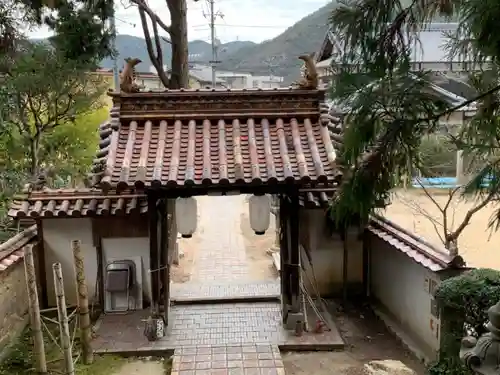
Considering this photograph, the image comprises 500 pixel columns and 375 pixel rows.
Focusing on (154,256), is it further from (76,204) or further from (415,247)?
(415,247)

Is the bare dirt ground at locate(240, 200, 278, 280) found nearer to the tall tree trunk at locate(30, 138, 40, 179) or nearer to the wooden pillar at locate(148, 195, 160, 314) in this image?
the wooden pillar at locate(148, 195, 160, 314)

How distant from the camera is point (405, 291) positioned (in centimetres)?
806

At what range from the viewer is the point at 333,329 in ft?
27.1

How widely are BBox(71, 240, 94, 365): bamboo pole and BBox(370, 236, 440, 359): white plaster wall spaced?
4.73 meters

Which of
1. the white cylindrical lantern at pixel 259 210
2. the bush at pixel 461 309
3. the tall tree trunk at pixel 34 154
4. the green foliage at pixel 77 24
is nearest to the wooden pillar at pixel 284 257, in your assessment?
the white cylindrical lantern at pixel 259 210

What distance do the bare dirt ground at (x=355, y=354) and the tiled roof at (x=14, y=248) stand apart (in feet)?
14.8

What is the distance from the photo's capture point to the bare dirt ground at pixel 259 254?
11755mm

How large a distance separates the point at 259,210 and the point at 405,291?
2656mm

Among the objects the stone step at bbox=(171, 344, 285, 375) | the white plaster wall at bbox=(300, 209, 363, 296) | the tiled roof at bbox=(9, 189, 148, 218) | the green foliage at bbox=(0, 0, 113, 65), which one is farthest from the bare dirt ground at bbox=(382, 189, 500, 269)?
the green foliage at bbox=(0, 0, 113, 65)

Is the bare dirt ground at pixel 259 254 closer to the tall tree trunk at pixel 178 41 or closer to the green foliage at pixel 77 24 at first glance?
the tall tree trunk at pixel 178 41

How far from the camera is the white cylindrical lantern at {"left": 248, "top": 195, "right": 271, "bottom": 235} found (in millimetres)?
7891

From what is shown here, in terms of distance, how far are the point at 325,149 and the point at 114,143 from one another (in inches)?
125

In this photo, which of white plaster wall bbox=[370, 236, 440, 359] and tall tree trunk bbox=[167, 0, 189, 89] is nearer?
white plaster wall bbox=[370, 236, 440, 359]

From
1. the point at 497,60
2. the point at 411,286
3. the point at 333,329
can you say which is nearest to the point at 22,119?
the point at 333,329
